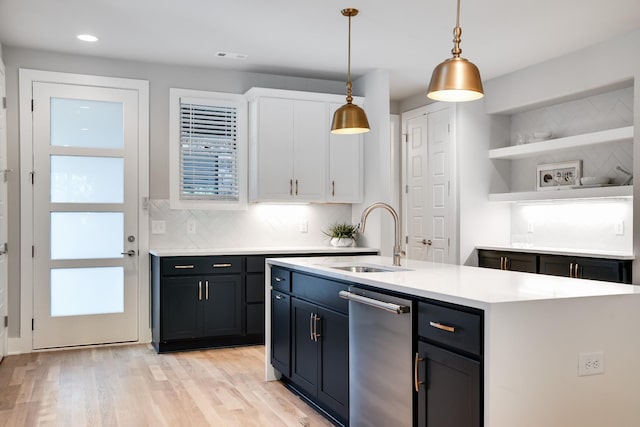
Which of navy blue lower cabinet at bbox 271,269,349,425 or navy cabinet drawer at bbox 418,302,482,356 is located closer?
navy cabinet drawer at bbox 418,302,482,356

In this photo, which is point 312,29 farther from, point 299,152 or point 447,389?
point 447,389

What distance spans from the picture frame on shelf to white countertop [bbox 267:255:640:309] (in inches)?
105

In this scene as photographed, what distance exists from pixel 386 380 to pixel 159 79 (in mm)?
3853

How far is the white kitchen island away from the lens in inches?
78.4

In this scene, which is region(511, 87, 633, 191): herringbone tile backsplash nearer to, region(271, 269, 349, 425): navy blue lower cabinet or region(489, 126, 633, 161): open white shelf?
region(489, 126, 633, 161): open white shelf

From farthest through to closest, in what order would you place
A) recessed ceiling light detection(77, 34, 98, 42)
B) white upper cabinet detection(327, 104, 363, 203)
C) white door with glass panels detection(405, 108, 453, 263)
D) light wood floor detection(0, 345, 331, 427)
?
white door with glass panels detection(405, 108, 453, 263) → white upper cabinet detection(327, 104, 363, 203) → recessed ceiling light detection(77, 34, 98, 42) → light wood floor detection(0, 345, 331, 427)

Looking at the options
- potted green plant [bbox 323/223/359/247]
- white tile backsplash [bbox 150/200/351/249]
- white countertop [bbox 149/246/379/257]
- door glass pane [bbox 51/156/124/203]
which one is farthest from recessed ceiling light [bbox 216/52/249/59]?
potted green plant [bbox 323/223/359/247]

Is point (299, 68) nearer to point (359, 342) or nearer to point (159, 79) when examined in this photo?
point (159, 79)

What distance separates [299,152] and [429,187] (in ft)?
5.90

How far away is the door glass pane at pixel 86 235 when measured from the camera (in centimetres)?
507

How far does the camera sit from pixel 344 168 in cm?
582

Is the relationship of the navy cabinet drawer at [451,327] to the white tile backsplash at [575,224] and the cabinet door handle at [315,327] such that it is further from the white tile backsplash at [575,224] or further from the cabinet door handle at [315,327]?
the white tile backsplash at [575,224]

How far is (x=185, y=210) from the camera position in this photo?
548cm

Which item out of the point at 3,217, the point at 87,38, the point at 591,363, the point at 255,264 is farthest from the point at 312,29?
the point at 591,363
